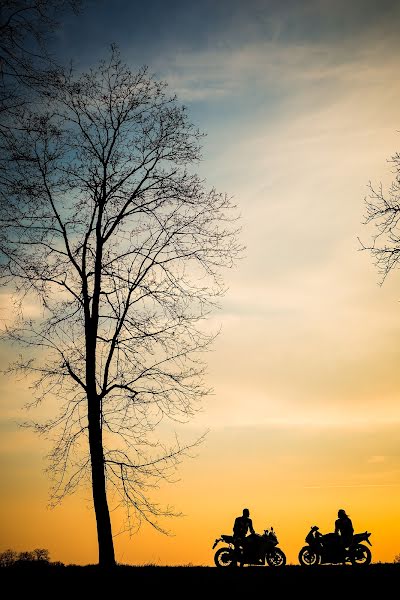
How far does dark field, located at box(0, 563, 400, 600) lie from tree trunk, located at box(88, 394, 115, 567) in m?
1.09

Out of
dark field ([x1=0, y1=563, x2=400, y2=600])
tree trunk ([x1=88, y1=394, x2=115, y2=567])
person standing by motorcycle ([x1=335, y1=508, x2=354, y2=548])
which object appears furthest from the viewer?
person standing by motorcycle ([x1=335, y1=508, x2=354, y2=548])

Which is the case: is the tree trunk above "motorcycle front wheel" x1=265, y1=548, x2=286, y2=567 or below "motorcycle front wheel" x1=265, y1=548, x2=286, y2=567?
A: above

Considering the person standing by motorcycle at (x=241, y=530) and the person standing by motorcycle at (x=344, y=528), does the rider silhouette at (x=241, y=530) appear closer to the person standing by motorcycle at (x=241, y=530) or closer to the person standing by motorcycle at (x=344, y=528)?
the person standing by motorcycle at (x=241, y=530)

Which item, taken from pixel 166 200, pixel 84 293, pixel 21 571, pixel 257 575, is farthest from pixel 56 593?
pixel 166 200

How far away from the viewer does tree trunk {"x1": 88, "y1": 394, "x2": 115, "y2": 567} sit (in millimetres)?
14578

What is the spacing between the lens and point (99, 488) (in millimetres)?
14898

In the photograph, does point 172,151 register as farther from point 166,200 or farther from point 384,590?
point 384,590

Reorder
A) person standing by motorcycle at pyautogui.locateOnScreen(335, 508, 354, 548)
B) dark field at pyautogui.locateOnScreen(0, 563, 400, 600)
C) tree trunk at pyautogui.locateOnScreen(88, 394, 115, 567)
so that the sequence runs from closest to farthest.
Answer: dark field at pyautogui.locateOnScreen(0, 563, 400, 600) → tree trunk at pyautogui.locateOnScreen(88, 394, 115, 567) → person standing by motorcycle at pyautogui.locateOnScreen(335, 508, 354, 548)

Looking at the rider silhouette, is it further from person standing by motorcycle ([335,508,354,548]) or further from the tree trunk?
the tree trunk

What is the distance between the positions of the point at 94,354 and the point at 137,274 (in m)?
2.84

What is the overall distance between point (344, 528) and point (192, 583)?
7.40 metres

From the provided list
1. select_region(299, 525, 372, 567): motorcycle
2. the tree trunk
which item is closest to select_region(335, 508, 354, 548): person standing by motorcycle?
select_region(299, 525, 372, 567): motorcycle

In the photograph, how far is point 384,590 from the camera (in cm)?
1033

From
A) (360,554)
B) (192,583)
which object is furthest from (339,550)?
(192,583)
